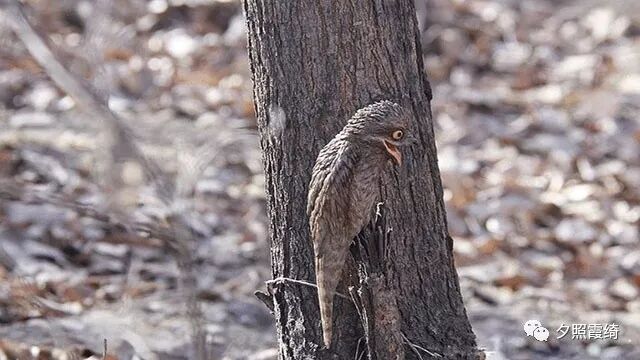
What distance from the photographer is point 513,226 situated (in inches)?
257

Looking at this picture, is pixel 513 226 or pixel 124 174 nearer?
pixel 124 174

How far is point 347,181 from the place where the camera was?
2.95 meters

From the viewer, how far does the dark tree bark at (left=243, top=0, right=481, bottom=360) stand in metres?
3.16

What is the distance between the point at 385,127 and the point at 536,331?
6.55 ft

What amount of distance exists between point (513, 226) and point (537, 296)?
984mm

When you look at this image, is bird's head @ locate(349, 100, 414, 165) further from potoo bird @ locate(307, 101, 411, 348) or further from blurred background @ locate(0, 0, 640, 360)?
blurred background @ locate(0, 0, 640, 360)

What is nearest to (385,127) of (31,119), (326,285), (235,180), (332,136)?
(332,136)

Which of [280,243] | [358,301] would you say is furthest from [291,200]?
[358,301]

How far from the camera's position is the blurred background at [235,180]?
486 centimetres

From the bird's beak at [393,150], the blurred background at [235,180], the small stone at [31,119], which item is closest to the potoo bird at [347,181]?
the bird's beak at [393,150]

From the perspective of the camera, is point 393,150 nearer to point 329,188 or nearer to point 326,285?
point 329,188

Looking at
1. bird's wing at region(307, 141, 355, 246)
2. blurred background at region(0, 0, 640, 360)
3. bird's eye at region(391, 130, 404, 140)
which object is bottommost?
bird's wing at region(307, 141, 355, 246)

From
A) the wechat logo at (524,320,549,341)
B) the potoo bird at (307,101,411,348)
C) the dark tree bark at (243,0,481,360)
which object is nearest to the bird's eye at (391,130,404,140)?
the potoo bird at (307,101,411,348)

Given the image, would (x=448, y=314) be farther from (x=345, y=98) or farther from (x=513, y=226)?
(x=513, y=226)
